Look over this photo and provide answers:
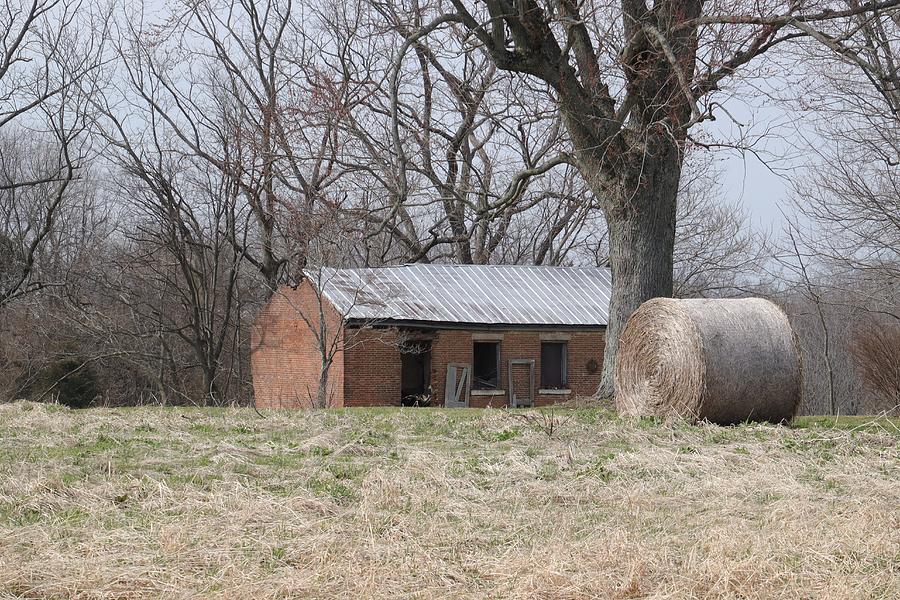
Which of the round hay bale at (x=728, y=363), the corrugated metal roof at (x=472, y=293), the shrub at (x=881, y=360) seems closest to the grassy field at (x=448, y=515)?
the round hay bale at (x=728, y=363)

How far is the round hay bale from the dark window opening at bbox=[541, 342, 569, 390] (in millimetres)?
19996

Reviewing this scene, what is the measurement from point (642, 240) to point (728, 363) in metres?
4.97

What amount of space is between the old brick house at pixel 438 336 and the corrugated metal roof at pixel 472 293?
0.04 m

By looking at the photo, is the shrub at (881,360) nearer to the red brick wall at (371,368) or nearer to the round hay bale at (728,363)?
the round hay bale at (728,363)

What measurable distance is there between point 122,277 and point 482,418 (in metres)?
30.2

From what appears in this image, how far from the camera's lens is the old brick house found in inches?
1214

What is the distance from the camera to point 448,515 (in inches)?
273

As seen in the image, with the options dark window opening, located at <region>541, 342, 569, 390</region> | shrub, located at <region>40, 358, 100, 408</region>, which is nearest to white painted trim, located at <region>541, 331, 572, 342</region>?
dark window opening, located at <region>541, 342, 569, 390</region>

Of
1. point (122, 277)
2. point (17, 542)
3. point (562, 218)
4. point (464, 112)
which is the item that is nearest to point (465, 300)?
point (464, 112)

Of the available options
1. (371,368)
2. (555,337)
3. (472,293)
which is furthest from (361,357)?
(555,337)

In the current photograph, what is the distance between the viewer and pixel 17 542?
596 centimetres

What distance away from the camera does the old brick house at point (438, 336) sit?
3083cm

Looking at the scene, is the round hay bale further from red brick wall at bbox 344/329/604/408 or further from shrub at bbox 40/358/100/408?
shrub at bbox 40/358/100/408

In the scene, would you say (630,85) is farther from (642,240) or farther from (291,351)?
(291,351)
